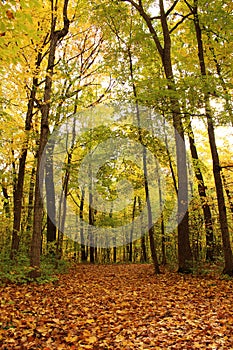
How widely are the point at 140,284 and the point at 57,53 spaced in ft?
41.6

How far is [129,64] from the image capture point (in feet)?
44.2

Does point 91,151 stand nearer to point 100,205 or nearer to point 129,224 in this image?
point 100,205

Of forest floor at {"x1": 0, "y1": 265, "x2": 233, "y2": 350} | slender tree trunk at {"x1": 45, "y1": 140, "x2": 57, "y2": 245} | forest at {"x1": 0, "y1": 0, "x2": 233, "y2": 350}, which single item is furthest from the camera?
slender tree trunk at {"x1": 45, "y1": 140, "x2": 57, "y2": 245}

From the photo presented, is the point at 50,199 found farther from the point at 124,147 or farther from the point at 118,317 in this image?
the point at 118,317

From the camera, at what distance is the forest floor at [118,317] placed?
14.7 ft

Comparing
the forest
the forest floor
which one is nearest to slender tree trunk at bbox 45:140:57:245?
the forest

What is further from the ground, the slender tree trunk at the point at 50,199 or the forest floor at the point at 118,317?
the slender tree trunk at the point at 50,199

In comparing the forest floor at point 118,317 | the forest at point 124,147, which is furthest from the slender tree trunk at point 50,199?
the forest floor at point 118,317

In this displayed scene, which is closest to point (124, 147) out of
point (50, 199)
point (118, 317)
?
point (50, 199)

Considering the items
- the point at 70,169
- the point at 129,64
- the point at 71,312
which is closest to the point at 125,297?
the point at 71,312

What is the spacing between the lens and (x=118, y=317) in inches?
234

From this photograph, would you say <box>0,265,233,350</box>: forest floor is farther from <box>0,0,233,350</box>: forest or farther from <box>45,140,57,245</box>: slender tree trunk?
<box>45,140,57,245</box>: slender tree trunk

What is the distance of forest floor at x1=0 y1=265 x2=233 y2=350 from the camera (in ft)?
14.7

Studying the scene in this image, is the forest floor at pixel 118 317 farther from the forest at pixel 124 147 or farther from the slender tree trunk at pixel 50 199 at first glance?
the slender tree trunk at pixel 50 199
